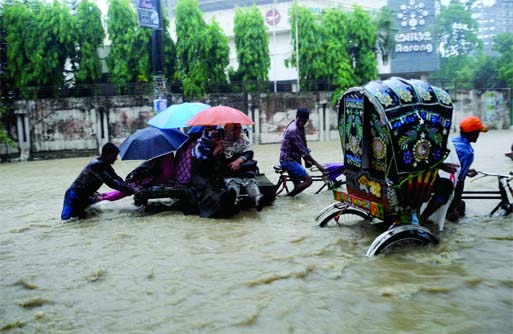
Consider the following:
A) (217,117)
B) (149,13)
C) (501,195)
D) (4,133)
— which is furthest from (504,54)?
(217,117)

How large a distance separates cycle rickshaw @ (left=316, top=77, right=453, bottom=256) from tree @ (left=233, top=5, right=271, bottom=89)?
2199 cm

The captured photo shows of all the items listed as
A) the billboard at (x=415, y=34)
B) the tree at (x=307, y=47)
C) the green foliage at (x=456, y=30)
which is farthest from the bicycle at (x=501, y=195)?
the green foliage at (x=456, y=30)

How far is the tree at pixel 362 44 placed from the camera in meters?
27.9

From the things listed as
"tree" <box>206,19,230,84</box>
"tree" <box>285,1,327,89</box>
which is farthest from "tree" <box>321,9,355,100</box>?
"tree" <box>206,19,230,84</box>

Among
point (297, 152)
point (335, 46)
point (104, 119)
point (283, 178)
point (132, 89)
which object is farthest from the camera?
point (335, 46)

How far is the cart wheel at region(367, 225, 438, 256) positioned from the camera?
521 cm

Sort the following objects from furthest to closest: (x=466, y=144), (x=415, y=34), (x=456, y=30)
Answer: (x=456, y=30) < (x=415, y=34) < (x=466, y=144)

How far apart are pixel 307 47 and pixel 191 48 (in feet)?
21.4

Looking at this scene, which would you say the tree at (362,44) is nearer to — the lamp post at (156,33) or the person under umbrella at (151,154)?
the lamp post at (156,33)

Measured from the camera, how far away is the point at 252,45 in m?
26.9

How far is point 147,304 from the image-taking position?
4.32 meters

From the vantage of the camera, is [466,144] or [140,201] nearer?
[466,144]

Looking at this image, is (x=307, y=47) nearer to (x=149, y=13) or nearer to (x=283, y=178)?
(x=149, y=13)

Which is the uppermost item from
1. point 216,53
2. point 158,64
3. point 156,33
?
point 216,53
